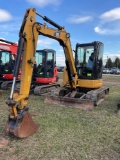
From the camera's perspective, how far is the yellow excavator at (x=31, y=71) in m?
5.02

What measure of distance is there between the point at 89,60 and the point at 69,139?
4922mm

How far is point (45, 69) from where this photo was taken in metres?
11.9

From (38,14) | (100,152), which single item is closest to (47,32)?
(38,14)

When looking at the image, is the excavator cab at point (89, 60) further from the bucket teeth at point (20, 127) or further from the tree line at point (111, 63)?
the tree line at point (111, 63)

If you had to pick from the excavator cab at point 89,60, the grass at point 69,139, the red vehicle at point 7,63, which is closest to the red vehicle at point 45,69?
the red vehicle at point 7,63

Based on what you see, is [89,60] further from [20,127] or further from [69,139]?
[20,127]

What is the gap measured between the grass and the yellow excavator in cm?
42

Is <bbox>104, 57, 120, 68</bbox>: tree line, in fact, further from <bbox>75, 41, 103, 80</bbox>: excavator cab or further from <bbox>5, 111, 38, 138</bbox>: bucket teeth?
<bbox>5, 111, 38, 138</bbox>: bucket teeth

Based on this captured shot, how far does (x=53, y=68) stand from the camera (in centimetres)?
1231

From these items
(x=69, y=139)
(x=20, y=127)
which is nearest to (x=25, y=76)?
(x=20, y=127)

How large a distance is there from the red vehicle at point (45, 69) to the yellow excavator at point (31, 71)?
2.38 m

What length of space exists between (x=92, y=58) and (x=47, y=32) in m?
2.97

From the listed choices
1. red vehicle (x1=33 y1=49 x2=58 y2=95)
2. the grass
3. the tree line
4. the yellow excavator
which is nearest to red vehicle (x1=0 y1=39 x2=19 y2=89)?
red vehicle (x1=33 y1=49 x2=58 y2=95)

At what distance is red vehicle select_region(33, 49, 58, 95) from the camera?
39.1 ft
